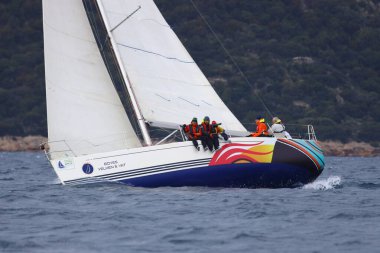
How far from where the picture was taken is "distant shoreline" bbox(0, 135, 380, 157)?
60.2 meters

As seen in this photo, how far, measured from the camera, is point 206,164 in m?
19.2

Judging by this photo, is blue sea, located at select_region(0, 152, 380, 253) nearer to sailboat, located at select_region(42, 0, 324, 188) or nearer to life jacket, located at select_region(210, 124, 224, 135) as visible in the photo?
sailboat, located at select_region(42, 0, 324, 188)

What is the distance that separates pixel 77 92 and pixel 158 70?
189 centimetres

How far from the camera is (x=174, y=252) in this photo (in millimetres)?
12000

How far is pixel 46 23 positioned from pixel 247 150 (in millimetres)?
5301

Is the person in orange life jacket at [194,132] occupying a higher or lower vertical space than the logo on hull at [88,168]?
higher

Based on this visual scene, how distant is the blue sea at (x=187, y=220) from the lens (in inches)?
494

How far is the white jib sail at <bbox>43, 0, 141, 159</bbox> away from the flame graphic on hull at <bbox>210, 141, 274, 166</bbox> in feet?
7.99

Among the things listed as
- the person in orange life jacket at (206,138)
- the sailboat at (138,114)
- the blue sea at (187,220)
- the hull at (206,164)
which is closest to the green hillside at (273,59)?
the sailboat at (138,114)

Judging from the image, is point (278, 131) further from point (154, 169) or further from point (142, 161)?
point (142, 161)

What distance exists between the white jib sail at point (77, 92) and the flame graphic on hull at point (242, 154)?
243 centimetres

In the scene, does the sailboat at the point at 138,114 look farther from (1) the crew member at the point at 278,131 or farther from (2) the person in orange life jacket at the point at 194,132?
(1) the crew member at the point at 278,131

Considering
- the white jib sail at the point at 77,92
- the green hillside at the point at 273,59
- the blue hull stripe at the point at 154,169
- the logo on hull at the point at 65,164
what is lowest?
the blue hull stripe at the point at 154,169

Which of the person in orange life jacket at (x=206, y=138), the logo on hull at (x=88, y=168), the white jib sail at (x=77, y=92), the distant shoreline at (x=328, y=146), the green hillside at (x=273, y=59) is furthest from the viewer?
the green hillside at (x=273, y=59)
